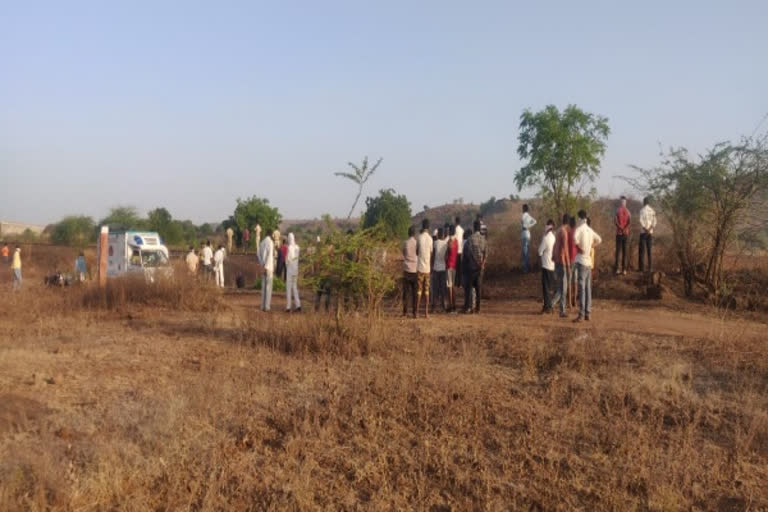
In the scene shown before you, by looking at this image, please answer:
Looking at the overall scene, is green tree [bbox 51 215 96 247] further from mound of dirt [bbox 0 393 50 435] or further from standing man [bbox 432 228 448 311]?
mound of dirt [bbox 0 393 50 435]

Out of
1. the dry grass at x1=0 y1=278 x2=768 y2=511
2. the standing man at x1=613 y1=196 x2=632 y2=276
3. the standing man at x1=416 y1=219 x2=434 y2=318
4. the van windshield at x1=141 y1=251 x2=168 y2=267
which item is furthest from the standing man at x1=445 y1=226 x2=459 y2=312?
the van windshield at x1=141 y1=251 x2=168 y2=267

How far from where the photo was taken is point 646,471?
512cm

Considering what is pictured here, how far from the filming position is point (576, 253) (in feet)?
36.7

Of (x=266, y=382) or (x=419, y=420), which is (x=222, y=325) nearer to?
(x=266, y=382)

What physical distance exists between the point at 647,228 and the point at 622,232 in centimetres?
52

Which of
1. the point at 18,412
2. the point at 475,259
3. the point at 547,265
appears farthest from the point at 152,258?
the point at 18,412

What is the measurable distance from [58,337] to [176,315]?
282 cm

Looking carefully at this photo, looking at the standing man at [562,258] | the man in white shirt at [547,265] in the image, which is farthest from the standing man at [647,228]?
the standing man at [562,258]

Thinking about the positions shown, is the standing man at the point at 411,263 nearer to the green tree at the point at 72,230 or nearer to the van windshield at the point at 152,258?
the van windshield at the point at 152,258

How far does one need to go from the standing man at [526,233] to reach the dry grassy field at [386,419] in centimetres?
618

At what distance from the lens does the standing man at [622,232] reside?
564 inches

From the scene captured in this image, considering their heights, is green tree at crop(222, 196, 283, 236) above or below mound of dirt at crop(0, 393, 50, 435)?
above

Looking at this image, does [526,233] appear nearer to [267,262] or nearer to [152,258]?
[267,262]

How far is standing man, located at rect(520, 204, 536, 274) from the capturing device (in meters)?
16.5
